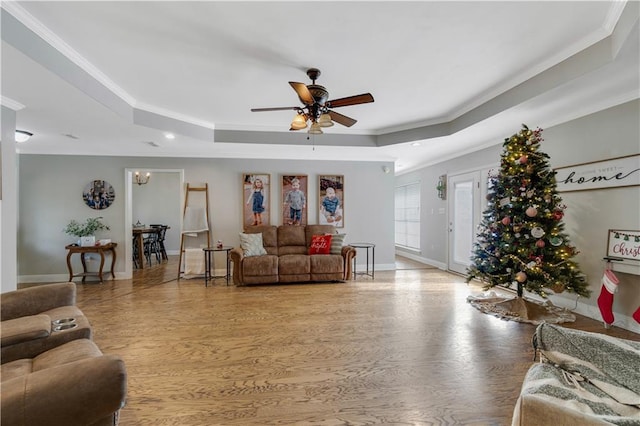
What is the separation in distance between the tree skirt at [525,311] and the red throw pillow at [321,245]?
2471 millimetres

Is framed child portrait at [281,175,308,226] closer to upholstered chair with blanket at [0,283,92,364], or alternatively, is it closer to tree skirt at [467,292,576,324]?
tree skirt at [467,292,576,324]

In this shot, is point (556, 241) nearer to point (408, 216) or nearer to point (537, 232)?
point (537, 232)

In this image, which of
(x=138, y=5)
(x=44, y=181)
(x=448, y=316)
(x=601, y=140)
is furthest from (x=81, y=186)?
(x=601, y=140)

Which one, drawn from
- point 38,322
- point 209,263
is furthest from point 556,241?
point 209,263

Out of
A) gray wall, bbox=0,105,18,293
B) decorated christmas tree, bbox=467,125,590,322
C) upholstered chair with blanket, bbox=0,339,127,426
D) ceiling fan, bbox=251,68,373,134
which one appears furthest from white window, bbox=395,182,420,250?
gray wall, bbox=0,105,18,293

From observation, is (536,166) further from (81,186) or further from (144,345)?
(81,186)

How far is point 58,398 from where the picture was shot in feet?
3.40

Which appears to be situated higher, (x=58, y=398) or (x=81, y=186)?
(x=81, y=186)

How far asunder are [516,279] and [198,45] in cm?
415

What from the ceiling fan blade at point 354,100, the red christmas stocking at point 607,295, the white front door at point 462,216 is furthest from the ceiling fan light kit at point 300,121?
the white front door at point 462,216

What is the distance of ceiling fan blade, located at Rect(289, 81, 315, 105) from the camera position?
2451 mm

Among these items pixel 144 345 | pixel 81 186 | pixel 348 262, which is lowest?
pixel 144 345

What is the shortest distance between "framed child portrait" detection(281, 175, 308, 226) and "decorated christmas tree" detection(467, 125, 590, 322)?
11.2 ft

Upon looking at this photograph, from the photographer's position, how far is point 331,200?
595 cm
